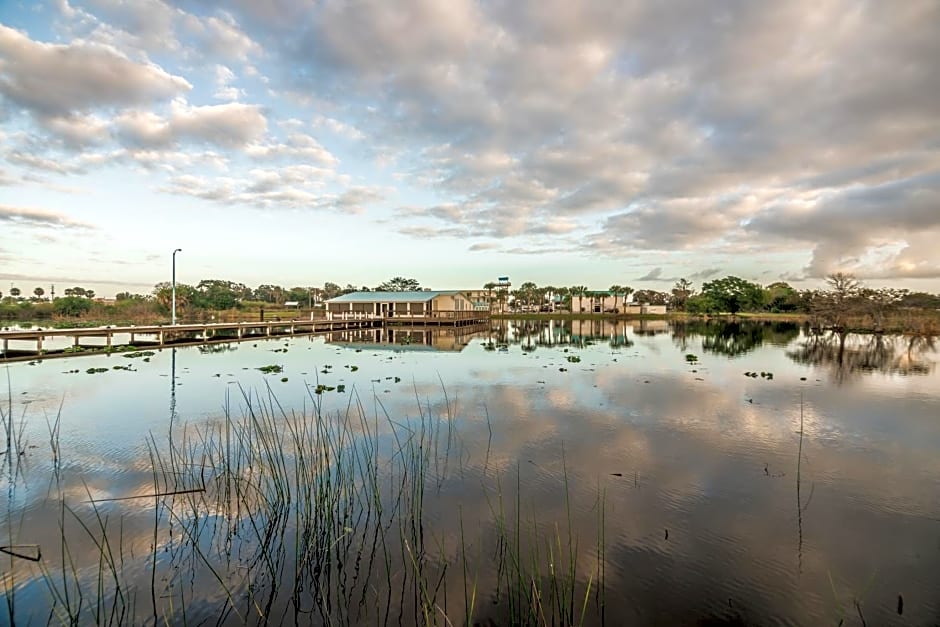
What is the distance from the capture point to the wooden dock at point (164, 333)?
21359mm

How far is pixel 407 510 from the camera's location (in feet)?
19.9

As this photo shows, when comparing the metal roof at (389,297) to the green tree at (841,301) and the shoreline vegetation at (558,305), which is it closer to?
the shoreline vegetation at (558,305)

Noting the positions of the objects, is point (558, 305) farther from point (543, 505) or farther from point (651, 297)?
point (543, 505)

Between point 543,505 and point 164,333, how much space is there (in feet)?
111

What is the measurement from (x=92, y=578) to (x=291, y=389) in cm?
921

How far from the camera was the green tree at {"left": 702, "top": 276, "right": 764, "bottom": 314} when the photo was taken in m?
71.9

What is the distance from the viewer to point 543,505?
6180 millimetres

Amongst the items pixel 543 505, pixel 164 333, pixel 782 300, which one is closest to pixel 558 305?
pixel 782 300

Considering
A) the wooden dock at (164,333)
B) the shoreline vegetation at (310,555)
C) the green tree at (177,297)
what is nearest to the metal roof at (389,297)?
the wooden dock at (164,333)

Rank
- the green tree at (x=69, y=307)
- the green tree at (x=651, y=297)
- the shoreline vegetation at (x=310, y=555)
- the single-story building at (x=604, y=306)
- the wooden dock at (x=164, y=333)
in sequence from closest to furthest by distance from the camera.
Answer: the shoreline vegetation at (x=310, y=555) → the wooden dock at (x=164, y=333) → the green tree at (x=69, y=307) → the single-story building at (x=604, y=306) → the green tree at (x=651, y=297)

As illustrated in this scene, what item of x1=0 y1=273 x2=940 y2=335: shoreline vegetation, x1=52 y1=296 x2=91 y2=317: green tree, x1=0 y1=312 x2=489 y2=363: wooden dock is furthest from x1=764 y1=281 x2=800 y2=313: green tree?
x1=52 y1=296 x2=91 y2=317: green tree

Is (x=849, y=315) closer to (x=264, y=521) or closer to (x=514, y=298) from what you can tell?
(x=264, y=521)

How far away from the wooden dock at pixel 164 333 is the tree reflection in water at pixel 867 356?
1105 inches

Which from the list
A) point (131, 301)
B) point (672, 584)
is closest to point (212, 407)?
point (672, 584)
